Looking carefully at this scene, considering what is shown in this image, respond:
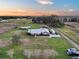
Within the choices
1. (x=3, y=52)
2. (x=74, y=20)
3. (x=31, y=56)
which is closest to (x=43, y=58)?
(x=31, y=56)

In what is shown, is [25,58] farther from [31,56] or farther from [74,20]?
[74,20]

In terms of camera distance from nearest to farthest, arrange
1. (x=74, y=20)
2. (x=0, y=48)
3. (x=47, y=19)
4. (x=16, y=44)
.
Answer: (x=0, y=48)
(x=16, y=44)
(x=47, y=19)
(x=74, y=20)

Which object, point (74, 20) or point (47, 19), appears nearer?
point (47, 19)

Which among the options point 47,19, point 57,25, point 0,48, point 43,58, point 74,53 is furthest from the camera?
point 47,19

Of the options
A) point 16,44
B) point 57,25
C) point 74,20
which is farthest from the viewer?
point 74,20

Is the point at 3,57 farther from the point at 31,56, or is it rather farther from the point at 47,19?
the point at 47,19

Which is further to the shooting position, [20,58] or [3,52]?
[3,52]

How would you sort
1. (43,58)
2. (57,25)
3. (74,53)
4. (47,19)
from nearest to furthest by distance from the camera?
(43,58), (74,53), (57,25), (47,19)

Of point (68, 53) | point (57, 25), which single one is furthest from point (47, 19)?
point (68, 53)
